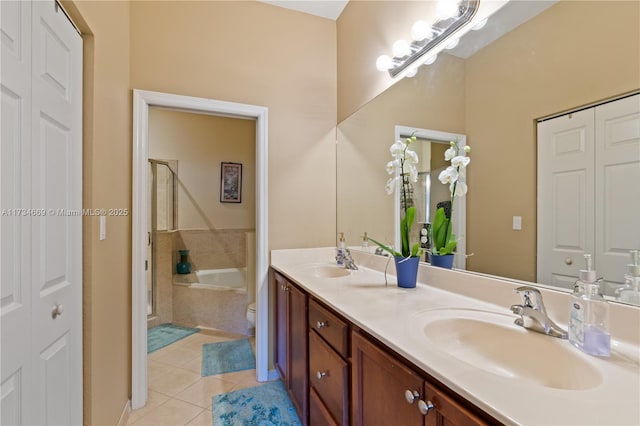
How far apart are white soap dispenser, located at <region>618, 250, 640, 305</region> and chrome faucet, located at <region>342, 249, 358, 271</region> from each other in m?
1.24

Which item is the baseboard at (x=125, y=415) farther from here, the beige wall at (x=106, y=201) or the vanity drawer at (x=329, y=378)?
the vanity drawer at (x=329, y=378)

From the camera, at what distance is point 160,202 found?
331 cm

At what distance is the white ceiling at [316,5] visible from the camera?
6.83ft

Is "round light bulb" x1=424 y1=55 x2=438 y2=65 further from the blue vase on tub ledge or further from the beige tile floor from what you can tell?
the blue vase on tub ledge

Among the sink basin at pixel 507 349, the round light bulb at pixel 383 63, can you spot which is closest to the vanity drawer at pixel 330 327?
the sink basin at pixel 507 349

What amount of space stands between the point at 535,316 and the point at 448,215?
0.56 metres

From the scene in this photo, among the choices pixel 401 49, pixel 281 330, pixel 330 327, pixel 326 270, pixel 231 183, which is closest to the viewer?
pixel 330 327

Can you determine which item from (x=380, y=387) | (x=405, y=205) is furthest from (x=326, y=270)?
(x=380, y=387)

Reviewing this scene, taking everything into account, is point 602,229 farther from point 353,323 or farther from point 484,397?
point 353,323

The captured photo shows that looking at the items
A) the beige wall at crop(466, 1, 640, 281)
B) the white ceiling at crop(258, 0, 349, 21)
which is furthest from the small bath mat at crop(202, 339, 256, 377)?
the white ceiling at crop(258, 0, 349, 21)

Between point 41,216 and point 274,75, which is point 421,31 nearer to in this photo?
point 274,75

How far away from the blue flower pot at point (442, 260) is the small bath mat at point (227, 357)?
65.2 inches

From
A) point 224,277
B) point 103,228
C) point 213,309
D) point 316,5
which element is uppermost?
point 316,5

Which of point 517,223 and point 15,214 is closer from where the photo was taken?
point 15,214
